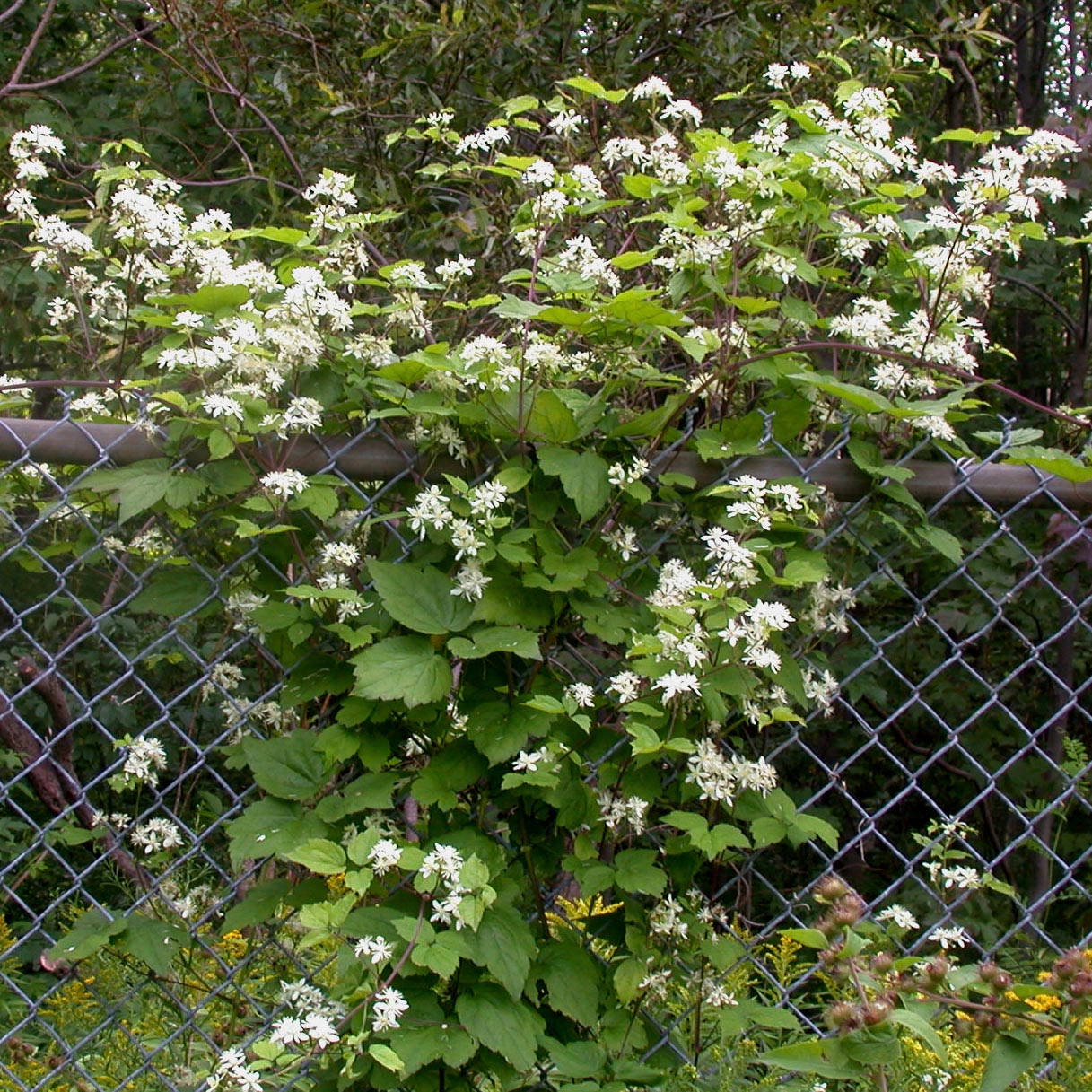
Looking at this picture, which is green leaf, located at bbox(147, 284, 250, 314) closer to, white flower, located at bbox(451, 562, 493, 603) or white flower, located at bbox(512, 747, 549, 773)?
white flower, located at bbox(451, 562, 493, 603)

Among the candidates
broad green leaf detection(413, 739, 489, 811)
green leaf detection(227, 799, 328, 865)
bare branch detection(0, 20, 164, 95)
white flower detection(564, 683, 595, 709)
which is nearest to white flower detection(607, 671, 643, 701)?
white flower detection(564, 683, 595, 709)

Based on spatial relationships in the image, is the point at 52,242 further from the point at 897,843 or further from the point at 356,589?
Result: the point at 897,843

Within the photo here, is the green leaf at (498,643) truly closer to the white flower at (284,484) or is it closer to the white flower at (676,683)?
the white flower at (676,683)

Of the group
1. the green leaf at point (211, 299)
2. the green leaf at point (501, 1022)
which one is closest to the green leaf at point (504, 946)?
the green leaf at point (501, 1022)

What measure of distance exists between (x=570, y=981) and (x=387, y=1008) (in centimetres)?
30

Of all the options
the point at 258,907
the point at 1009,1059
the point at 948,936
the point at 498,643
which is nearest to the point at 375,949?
the point at 258,907

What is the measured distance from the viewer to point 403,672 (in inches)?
66.3

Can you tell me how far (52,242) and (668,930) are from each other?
4.59 ft

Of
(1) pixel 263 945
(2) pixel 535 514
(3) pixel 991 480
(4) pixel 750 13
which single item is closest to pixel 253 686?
(1) pixel 263 945

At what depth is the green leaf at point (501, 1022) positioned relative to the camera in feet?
5.38

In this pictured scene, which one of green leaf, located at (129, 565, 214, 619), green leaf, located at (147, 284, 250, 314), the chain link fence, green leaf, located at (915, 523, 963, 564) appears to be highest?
green leaf, located at (147, 284, 250, 314)

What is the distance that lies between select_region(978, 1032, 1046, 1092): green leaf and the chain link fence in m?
0.42

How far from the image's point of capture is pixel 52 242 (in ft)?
6.49

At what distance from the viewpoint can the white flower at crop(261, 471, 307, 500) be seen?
1.71m
